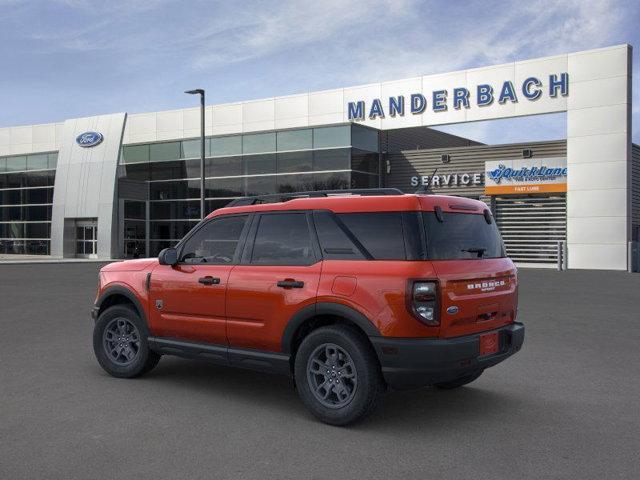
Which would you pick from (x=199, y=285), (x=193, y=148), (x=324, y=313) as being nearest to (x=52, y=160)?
(x=193, y=148)

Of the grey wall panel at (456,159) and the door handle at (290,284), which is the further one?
the grey wall panel at (456,159)

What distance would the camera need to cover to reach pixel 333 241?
203 inches

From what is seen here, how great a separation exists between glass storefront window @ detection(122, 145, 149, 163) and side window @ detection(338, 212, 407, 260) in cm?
3318

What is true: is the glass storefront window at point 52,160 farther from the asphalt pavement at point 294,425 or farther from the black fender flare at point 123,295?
the black fender flare at point 123,295

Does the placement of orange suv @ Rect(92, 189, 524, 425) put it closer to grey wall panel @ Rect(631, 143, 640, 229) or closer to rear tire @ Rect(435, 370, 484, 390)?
rear tire @ Rect(435, 370, 484, 390)

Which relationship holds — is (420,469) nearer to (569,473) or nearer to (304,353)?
(569,473)

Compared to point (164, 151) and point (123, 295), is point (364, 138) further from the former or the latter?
point (123, 295)

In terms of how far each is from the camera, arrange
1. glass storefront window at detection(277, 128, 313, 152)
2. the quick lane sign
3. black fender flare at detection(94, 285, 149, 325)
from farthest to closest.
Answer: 1. glass storefront window at detection(277, 128, 313, 152)
2. the quick lane sign
3. black fender flare at detection(94, 285, 149, 325)

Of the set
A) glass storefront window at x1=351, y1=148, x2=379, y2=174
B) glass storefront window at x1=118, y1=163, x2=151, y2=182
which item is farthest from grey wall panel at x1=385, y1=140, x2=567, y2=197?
glass storefront window at x1=118, y1=163, x2=151, y2=182

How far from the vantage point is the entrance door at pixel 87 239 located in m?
37.2

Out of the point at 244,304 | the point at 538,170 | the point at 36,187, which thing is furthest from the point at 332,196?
the point at 36,187

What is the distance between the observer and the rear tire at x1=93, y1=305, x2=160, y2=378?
6406mm

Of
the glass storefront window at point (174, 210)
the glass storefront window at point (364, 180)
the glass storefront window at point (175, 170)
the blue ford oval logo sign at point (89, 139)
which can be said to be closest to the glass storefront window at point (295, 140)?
the glass storefront window at point (364, 180)

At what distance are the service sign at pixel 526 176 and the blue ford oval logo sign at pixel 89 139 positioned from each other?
23.0m
